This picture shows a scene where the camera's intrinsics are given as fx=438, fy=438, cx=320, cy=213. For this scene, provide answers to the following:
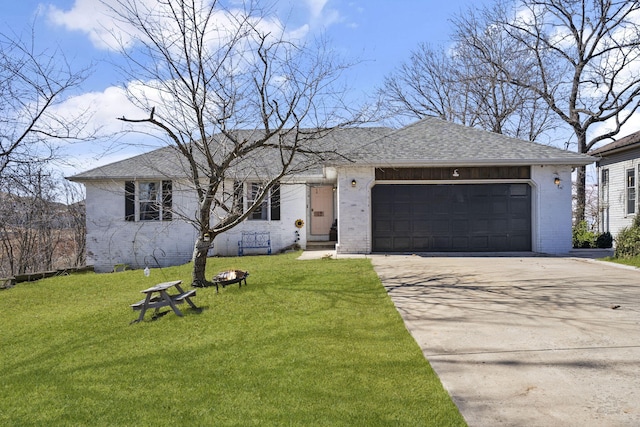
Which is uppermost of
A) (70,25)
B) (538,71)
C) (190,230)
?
(538,71)

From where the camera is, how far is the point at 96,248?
15.9m

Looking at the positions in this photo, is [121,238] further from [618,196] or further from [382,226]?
[618,196]

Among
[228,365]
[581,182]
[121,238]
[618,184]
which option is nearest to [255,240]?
[121,238]

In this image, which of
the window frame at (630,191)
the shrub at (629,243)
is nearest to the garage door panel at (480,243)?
the shrub at (629,243)

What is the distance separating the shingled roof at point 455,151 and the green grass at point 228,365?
664 centimetres

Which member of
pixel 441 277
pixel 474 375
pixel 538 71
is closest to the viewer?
pixel 474 375

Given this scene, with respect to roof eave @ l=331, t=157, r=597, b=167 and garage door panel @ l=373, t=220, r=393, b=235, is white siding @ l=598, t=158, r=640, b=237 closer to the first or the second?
roof eave @ l=331, t=157, r=597, b=167

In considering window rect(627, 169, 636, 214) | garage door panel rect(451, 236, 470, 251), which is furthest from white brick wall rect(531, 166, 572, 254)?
window rect(627, 169, 636, 214)

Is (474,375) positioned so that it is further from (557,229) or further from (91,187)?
(91,187)

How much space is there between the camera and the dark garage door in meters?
13.9

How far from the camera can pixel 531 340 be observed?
4.90 meters

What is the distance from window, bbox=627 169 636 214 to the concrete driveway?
9.56 m

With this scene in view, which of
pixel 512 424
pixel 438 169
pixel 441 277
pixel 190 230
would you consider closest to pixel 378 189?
pixel 438 169

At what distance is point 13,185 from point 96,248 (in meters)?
3.30
